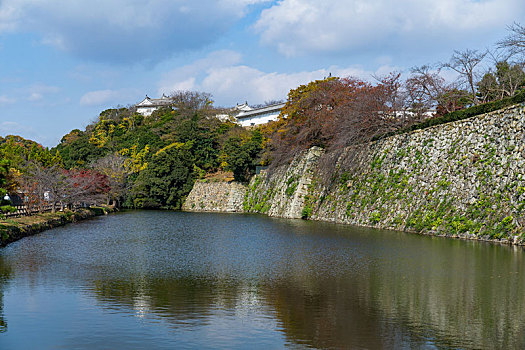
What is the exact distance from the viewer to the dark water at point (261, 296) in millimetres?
9031

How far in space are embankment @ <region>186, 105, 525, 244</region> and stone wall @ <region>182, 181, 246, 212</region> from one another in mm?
15784

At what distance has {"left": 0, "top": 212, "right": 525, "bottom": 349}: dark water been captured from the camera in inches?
356

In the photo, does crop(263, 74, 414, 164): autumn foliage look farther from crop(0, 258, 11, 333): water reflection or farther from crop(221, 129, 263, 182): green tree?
crop(0, 258, 11, 333): water reflection

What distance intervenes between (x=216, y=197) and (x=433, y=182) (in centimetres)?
3600

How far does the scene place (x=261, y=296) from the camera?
12.4 meters

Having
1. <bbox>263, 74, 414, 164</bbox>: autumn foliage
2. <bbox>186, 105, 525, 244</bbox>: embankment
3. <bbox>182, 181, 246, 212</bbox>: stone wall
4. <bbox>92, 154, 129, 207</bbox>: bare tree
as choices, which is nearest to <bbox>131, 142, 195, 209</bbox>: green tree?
<bbox>182, 181, 246, 212</bbox>: stone wall

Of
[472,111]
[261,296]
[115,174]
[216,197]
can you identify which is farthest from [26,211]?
[216,197]

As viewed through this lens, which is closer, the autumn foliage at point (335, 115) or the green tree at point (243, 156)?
the autumn foliage at point (335, 115)

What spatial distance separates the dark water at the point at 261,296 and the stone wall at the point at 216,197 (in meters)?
36.3

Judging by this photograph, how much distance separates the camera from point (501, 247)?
20.6 meters

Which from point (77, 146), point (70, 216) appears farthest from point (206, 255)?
point (77, 146)

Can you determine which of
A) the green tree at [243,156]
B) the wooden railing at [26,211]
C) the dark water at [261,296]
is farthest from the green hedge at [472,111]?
the green tree at [243,156]

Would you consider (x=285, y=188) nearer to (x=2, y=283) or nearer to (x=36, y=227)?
(x=36, y=227)

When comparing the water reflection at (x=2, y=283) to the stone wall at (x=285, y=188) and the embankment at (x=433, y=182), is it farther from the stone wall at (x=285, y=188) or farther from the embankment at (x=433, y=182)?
the stone wall at (x=285, y=188)
